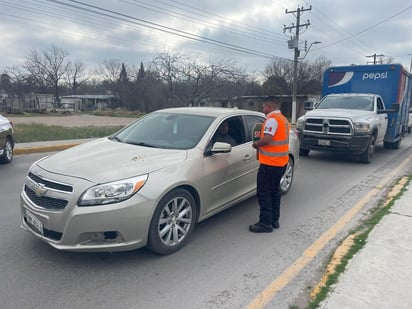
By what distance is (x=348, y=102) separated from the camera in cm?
1087

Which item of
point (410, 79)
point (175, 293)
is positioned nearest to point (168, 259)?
point (175, 293)

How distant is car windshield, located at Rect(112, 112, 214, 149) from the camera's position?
4.43 meters

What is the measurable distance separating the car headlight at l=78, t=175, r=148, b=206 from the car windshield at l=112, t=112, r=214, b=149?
3.34ft

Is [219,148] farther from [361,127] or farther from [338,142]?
[361,127]

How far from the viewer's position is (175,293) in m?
3.11

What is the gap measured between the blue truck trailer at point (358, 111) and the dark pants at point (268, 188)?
5668mm

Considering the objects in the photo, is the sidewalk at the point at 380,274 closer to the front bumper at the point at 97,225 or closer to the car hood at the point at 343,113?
the front bumper at the point at 97,225

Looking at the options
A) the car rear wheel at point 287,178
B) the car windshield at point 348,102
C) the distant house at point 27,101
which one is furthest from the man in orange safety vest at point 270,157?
the distant house at point 27,101

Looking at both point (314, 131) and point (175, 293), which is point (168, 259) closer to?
point (175, 293)

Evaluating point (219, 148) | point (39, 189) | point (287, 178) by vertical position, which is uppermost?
point (219, 148)

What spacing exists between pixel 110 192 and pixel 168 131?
62.4 inches

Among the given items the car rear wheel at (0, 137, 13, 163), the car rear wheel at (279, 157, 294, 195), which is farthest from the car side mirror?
the car rear wheel at (0, 137, 13, 163)

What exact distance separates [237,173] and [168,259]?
163 centimetres

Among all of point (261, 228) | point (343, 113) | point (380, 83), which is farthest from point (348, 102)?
point (261, 228)
